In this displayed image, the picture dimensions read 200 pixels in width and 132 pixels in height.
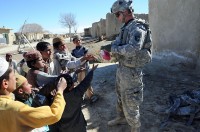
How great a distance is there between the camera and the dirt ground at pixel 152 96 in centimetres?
411

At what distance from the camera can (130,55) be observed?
133 inches

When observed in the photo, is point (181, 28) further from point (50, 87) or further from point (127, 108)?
point (50, 87)

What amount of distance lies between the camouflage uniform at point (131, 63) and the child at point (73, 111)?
0.82 m

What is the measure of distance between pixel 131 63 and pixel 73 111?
110cm

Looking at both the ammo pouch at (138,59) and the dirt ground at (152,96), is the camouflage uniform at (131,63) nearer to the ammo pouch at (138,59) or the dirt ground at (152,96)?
the ammo pouch at (138,59)

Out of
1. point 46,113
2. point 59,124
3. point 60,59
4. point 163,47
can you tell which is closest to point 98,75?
point 163,47

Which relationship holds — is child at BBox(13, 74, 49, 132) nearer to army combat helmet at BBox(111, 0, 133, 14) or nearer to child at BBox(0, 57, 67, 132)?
child at BBox(0, 57, 67, 132)

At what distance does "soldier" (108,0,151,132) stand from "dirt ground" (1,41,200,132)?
2.04 ft

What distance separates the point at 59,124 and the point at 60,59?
4.73 ft

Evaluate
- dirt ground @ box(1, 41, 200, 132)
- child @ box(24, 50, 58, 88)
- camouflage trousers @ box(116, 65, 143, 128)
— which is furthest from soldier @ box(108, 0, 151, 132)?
child @ box(24, 50, 58, 88)

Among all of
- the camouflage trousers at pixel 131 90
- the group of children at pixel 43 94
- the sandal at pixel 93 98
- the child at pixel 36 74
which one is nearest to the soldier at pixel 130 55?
the camouflage trousers at pixel 131 90

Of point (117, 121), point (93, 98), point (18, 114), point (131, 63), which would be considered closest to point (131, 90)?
point (131, 63)

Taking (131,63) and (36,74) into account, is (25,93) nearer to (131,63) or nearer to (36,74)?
(36,74)

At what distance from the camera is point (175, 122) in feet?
13.5
